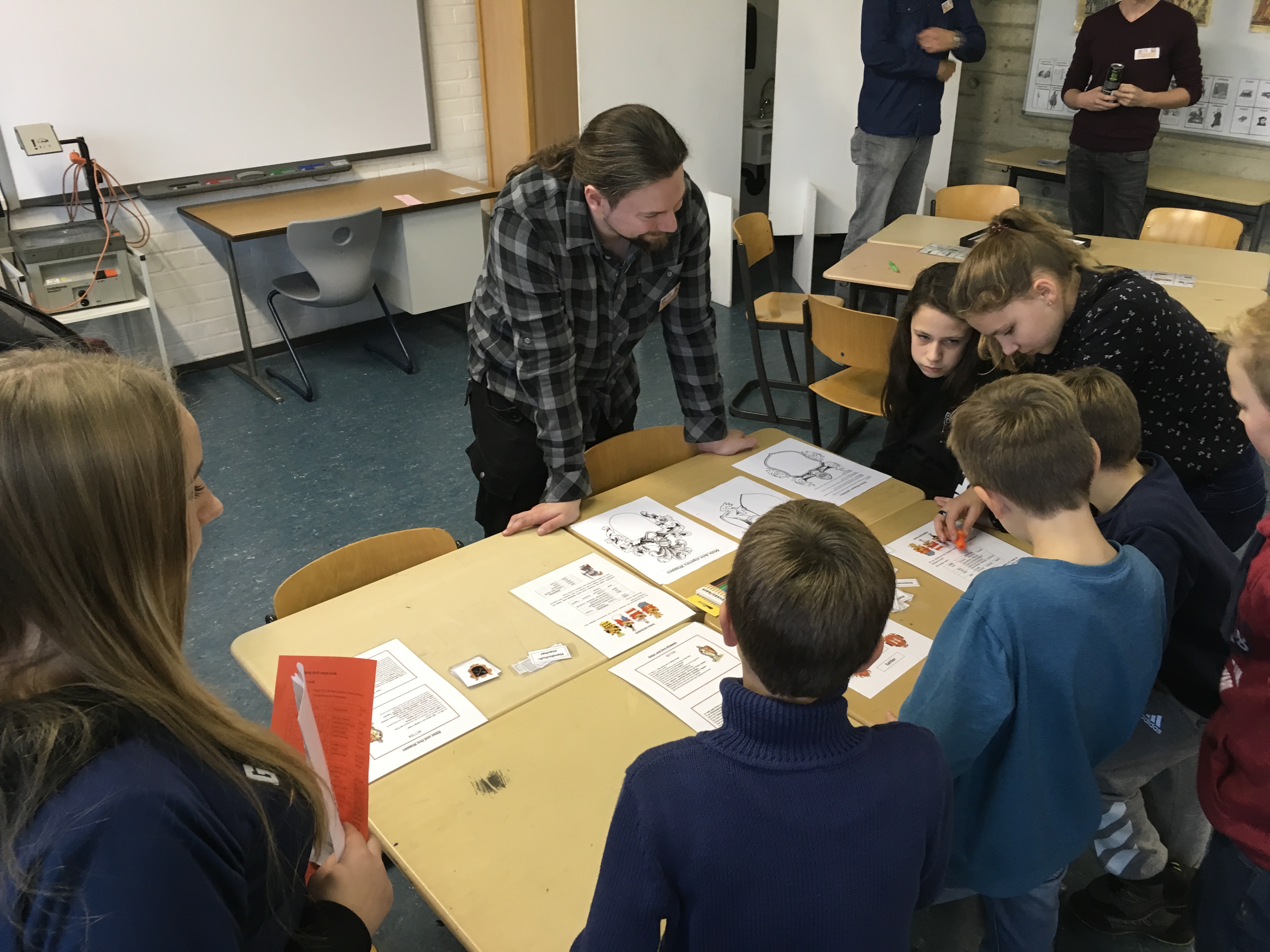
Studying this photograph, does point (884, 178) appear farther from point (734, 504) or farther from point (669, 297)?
point (734, 504)

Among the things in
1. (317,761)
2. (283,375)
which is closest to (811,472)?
(317,761)

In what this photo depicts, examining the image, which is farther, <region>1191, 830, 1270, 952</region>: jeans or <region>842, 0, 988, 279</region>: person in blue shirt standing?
<region>842, 0, 988, 279</region>: person in blue shirt standing

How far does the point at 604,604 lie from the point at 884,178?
3712 mm

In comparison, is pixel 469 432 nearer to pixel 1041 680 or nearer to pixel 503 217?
pixel 503 217

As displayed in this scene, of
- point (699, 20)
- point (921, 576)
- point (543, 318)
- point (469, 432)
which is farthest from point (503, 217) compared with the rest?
point (699, 20)

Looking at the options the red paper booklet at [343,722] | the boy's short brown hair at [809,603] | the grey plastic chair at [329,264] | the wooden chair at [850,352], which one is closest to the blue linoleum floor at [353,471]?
the grey plastic chair at [329,264]

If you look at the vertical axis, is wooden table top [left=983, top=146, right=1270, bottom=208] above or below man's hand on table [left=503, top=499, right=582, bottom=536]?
above

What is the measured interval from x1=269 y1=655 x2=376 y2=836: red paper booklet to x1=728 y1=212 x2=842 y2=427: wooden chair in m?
3.01

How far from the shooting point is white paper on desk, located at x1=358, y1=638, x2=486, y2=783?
1420 millimetres

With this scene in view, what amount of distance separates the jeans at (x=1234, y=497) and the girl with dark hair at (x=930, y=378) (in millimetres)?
547

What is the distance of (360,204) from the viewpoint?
14.4 feet

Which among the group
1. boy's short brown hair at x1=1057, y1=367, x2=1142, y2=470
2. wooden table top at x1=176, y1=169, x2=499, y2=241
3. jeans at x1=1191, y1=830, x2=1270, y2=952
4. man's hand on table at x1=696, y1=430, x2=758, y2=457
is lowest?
jeans at x1=1191, y1=830, x2=1270, y2=952

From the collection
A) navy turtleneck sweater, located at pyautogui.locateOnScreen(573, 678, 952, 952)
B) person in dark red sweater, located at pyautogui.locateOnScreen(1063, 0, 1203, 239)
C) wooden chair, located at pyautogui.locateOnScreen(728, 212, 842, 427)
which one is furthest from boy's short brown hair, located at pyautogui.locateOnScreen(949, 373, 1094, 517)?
person in dark red sweater, located at pyautogui.locateOnScreen(1063, 0, 1203, 239)

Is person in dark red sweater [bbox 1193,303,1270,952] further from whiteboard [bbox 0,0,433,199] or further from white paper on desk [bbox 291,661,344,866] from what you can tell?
whiteboard [bbox 0,0,433,199]
